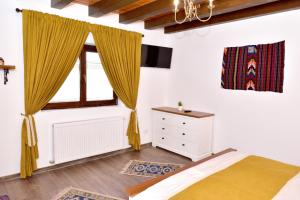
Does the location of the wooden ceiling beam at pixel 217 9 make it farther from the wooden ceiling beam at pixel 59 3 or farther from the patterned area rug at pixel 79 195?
the patterned area rug at pixel 79 195

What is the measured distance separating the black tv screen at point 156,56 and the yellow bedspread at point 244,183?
280cm

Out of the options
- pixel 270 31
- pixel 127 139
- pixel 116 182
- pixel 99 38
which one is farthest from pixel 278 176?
pixel 99 38

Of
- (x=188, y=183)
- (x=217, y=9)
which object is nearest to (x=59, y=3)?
(x=217, y=9)

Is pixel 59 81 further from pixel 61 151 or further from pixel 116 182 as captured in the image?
pixel 116 182

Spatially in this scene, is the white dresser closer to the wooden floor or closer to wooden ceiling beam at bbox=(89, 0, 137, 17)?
the wooden floor

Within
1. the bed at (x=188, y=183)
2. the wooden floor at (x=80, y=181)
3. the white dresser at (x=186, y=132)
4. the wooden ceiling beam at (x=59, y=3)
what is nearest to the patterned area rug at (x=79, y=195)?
the wooden floor at (x=80, y=181)

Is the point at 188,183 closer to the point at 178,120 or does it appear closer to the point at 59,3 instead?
the point at 178,120

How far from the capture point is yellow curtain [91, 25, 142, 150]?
367 cm

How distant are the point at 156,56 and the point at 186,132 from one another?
1690 mm

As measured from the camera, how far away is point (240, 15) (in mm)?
3361

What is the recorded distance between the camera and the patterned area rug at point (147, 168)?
3.29 meters

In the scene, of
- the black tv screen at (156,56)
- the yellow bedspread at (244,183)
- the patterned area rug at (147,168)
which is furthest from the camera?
the black tv screen at (156,56)

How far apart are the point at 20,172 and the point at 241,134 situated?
3.44 m

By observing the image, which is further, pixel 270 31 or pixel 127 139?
pixel 127 139
